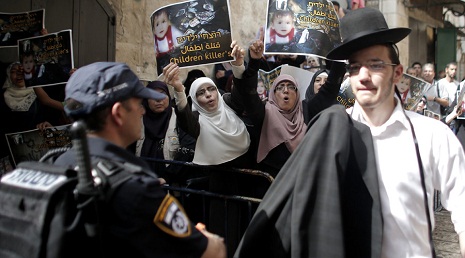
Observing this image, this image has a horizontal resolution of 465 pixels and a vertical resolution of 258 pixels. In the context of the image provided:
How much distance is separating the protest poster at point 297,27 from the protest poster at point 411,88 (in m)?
1.06

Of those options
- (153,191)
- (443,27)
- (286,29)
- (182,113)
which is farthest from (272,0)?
(443,27)

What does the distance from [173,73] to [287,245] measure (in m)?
2.24

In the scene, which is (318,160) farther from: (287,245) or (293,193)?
(287,245)

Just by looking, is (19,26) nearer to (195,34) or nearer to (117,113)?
(195,34)

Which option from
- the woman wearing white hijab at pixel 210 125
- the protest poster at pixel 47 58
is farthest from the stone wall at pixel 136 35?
the woman wearing white hijab at pixel 210 125

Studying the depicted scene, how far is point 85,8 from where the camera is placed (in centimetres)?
641

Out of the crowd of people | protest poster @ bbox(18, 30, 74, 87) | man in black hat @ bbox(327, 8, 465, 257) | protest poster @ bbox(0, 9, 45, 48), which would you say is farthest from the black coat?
protest poster @ bbox(0, 9, 45, 48)

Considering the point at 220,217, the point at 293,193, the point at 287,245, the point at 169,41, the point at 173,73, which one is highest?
the point at 169,41

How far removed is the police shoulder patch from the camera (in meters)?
1.62

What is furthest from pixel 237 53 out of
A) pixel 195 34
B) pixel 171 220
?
pixel 171 220

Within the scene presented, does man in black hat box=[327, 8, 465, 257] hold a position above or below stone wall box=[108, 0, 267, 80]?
below

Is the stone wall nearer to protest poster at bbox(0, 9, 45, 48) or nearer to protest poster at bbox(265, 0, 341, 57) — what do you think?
protest poster at bbox(0, 9, 45, 48)

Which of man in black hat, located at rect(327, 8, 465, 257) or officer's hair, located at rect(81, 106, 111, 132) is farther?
man in black hat, located at rect(327, 8, 465, 257)

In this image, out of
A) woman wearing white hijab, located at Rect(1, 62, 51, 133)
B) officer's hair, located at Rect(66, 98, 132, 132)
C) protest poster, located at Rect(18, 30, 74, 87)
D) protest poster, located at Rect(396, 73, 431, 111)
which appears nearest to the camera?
officer's hair, located at Rect(66, 98, 132, 132)
